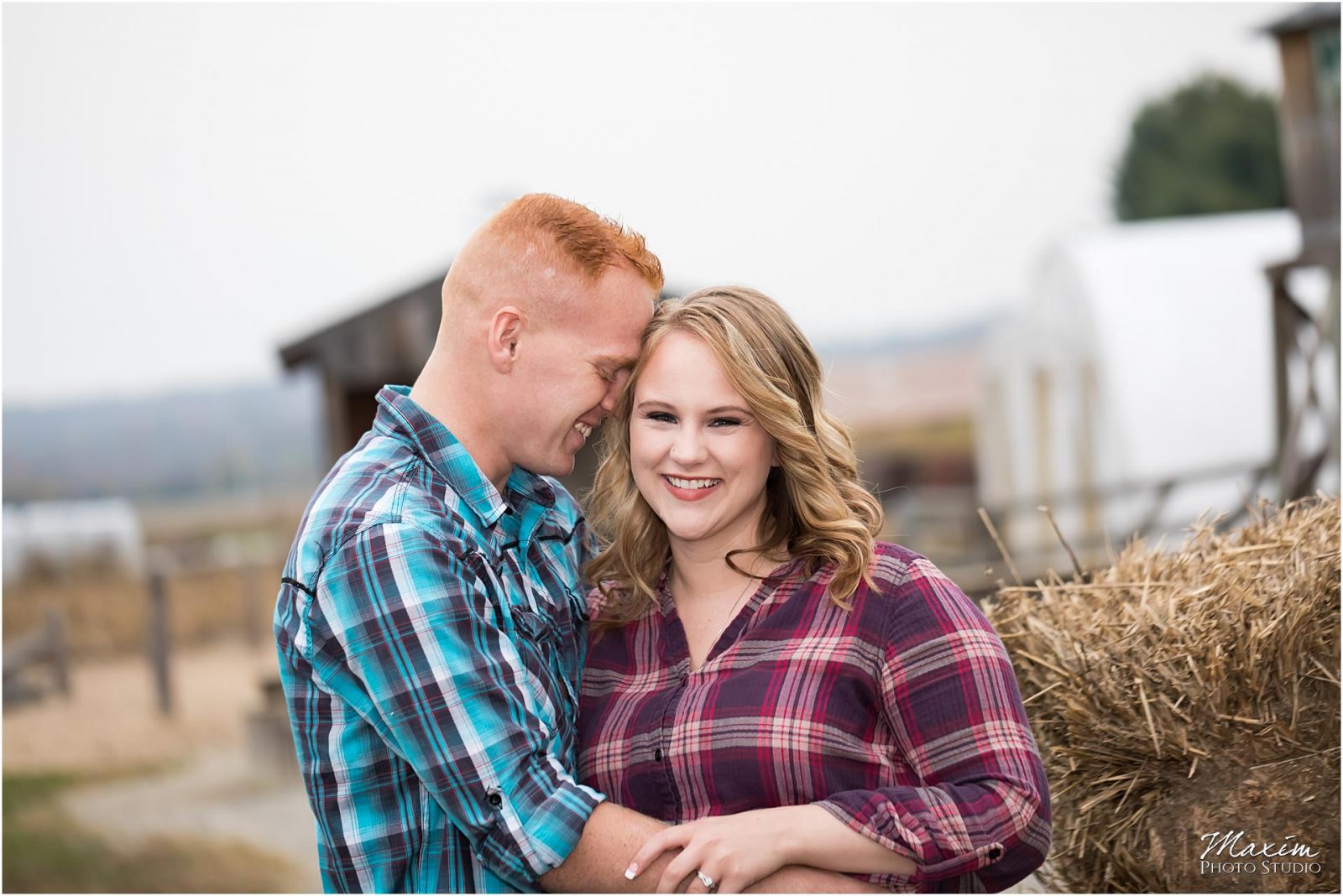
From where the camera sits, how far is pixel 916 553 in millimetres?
2346

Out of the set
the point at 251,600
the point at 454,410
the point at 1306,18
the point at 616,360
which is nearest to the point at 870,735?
the point at 616,360

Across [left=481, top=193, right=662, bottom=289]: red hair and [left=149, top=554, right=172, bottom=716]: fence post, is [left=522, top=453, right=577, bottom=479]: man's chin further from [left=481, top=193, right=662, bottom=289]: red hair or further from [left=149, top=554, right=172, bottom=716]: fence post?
[left=149, top=554, right=172, bottom=716]: fence post

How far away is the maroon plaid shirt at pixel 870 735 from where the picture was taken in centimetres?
212

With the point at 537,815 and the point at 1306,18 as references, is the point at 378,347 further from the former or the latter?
the point at 537,815

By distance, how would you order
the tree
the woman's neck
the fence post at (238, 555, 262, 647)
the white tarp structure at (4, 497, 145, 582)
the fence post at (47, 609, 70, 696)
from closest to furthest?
the woman's neck → the fence post at (47, 609, 70, 696) → the fence post at (238, 555, 262, 647) → the white tarp structure at (4, 497, 145, 582) → the tree

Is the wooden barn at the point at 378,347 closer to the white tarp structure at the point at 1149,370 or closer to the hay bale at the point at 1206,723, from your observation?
the white tarp structure at the point at 1149,370

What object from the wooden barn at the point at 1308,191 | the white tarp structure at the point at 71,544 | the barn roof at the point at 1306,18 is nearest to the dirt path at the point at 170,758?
the white tarp structure at the point at 71,544

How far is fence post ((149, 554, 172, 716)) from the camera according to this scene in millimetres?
11656

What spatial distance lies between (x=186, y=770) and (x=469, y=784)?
11147 mm

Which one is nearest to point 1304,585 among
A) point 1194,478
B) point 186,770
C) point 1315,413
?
point 1315,413

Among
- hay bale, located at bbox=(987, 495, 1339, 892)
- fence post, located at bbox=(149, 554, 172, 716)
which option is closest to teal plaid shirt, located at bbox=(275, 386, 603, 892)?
hay bale, located at bbox=(987, 495, 1339, 892)

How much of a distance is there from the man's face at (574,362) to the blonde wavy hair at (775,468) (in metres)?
0.05

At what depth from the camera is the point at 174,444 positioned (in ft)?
92.9

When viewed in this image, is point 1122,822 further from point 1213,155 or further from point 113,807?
point 1213,155
